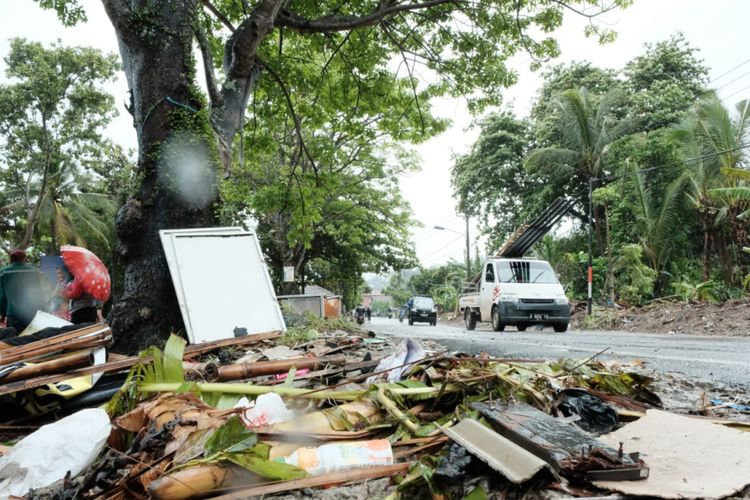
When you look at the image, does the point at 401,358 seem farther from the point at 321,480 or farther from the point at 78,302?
the point at 78,302

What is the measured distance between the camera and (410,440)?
1.95 meters

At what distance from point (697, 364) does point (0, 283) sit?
766cm

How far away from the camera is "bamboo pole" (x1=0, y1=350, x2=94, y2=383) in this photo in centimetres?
283

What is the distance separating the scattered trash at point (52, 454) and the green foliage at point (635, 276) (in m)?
19.5

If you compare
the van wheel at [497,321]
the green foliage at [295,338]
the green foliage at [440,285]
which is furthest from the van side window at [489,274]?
the green foliage at [440,285]

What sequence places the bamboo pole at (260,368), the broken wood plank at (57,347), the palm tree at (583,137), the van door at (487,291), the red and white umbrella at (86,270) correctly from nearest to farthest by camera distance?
the bamboo pole at (260,368) < the broken wood plank at (57,347) < the red and white umbrella at (86,270) < the van door at (487,291) < the palm tree at (583,137)

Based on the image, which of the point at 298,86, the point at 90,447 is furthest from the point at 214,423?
the point at 298,86

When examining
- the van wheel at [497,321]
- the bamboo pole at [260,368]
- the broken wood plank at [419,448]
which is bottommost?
the van wheel at [497,321]

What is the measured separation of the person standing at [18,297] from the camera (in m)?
5.32

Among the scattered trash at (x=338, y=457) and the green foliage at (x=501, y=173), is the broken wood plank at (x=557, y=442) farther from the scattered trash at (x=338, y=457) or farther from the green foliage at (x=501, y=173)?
the green foliage at (x=501, y=173)

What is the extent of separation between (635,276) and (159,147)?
17961 mm

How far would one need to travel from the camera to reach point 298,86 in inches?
329

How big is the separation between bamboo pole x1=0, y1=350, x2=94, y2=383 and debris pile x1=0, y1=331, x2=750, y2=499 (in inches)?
2.3

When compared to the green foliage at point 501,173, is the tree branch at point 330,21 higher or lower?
lower
